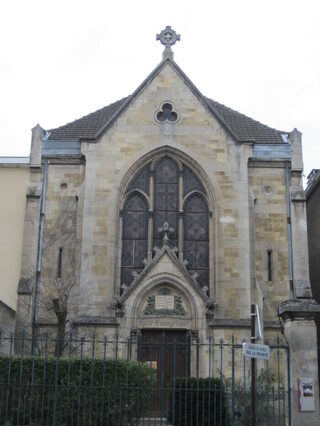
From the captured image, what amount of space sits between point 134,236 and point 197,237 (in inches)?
91.7

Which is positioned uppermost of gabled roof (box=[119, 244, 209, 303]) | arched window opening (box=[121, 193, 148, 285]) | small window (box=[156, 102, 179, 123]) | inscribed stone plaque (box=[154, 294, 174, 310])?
small window (box=[156, 102, 179, 123])

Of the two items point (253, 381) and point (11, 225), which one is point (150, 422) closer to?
point (253, 381)

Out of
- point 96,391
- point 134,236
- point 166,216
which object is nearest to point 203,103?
point 166,216

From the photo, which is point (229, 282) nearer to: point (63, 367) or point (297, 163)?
point (297, 163)

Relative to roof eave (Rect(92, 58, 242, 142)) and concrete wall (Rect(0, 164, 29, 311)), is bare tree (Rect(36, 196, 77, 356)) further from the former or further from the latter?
roof eave (Rect(92, 58, 242, 142))

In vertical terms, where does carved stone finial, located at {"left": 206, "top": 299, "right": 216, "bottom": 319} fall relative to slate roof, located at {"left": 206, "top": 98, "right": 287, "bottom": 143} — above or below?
below

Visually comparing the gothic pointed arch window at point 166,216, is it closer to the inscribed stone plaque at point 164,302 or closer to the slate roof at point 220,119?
the inscribed stone plaque at point 164,302

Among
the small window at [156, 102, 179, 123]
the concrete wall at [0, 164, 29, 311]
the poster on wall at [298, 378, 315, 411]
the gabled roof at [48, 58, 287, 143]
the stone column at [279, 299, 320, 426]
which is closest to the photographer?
the poster on wall at [298, 378, 315, 411]

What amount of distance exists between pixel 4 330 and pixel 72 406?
9692 millimetres

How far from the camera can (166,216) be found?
944 inches

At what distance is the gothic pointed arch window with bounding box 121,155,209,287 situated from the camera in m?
23.5

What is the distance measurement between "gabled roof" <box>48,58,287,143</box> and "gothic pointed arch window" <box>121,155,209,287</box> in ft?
7.63

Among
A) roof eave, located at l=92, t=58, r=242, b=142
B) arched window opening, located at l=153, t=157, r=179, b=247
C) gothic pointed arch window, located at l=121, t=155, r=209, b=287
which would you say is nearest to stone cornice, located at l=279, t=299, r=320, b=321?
gothic pointed arch window, located at l=121, t=155, r=209, b=287

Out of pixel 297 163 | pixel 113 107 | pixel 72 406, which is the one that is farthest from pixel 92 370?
pixel 113 107
